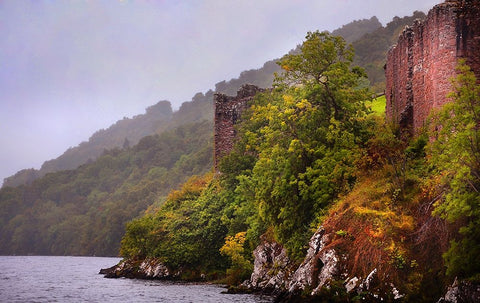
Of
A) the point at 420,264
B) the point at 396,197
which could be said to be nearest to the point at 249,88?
the point at 396,197

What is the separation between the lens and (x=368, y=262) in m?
23.7

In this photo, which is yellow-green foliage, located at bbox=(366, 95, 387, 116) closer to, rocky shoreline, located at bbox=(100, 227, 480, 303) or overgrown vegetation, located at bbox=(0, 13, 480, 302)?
overgrown vegetation, located at bbox=(0, 13, 480, 302)

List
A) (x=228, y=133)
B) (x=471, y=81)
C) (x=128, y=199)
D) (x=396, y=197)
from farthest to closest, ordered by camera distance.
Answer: (x=128, y=199) < (x=228, y=133) < (x=396, y=197) < (x=471, y=81)

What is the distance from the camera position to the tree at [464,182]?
63.0 ft

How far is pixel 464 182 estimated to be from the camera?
20.0 m

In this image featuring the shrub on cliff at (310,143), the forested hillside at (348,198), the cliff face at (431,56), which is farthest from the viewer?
the shrub on cliff at (310,143)

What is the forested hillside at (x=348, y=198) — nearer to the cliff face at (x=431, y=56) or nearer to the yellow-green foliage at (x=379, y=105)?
the cliff face at (x=431, y=56)

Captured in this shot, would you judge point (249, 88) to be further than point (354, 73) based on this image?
Yes

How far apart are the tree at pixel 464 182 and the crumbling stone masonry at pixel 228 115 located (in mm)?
38501

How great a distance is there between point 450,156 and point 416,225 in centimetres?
347

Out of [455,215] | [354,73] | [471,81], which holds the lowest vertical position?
[455,215]

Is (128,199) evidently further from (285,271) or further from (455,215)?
(455,215)

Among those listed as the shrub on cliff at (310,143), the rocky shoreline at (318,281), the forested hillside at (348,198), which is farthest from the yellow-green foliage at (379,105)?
the rocky shoreline at (318,281)

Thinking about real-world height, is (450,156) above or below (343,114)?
below
